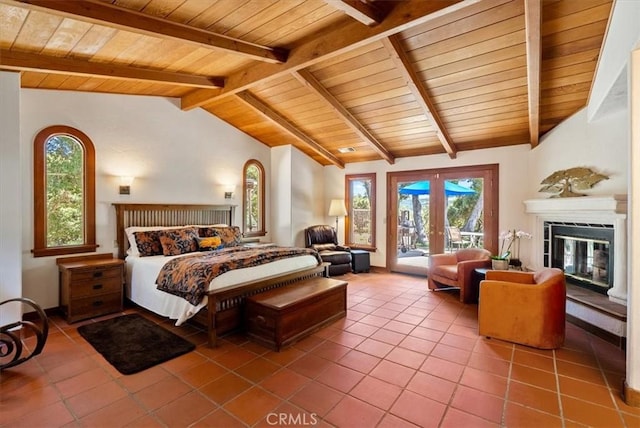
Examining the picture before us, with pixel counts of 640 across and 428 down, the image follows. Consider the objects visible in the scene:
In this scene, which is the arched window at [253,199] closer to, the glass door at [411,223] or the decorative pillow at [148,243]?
the decorative pillow at [148,243]

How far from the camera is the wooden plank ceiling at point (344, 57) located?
8.93 ft

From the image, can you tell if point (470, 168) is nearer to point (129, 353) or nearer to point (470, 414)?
point (470, 414)

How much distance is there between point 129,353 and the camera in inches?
115

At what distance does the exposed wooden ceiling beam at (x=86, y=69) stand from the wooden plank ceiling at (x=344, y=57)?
1 cm

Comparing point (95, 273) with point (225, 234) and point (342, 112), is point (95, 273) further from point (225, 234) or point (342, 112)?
point (342, 112)

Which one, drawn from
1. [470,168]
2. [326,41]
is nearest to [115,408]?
[326,41]

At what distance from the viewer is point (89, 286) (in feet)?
12.5

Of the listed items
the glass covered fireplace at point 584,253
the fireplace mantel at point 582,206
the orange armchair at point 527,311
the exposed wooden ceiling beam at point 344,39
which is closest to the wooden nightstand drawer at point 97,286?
the exposed wooden ceiling beam at point 344,39

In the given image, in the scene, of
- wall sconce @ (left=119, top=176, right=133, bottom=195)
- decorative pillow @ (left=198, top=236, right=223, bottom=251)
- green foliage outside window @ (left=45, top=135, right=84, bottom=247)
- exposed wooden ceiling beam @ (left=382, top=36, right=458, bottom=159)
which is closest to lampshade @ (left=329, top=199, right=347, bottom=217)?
exposed wooden ceiling beam @ (left=382, top=36, right=458, bottom=159)

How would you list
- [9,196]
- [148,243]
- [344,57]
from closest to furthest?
[9,196]
[344,57]
[148,243]

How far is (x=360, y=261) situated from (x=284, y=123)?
3108mm

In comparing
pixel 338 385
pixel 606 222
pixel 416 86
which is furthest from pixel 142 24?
pixel 606 222

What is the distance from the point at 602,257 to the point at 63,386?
566 centimetres

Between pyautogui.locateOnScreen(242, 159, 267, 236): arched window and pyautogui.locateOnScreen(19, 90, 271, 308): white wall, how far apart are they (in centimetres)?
18
